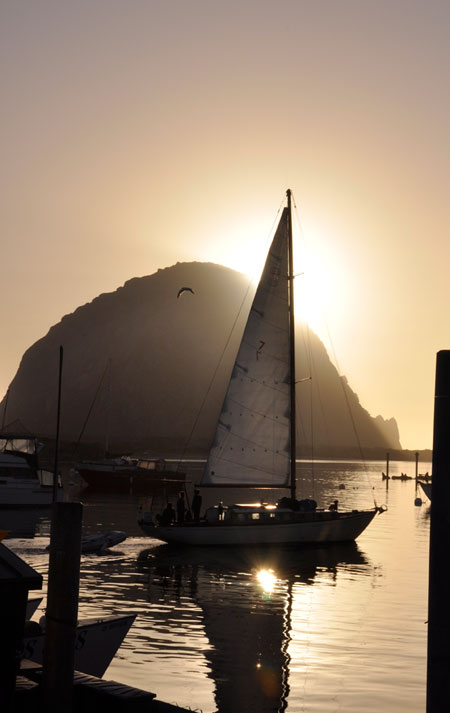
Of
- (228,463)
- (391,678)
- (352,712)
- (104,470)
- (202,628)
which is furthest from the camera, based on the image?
(104,470)

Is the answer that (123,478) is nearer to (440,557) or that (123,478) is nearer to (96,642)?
(96,642)

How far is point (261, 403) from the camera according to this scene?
50.2m

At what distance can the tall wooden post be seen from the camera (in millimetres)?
9820

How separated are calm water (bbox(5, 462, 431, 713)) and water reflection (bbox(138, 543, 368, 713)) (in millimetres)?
50

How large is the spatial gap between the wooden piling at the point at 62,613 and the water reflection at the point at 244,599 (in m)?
7.25

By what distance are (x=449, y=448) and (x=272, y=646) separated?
1527 cm

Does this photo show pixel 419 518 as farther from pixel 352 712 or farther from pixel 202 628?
pixel 352 712

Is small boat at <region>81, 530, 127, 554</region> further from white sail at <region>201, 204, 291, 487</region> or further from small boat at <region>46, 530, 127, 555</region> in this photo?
white sail at <region>201, 204, 291, 487</region>

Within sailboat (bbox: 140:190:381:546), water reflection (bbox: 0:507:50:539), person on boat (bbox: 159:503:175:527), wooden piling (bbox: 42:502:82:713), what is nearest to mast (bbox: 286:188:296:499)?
sailboat (bbox: 140:190:381:546)

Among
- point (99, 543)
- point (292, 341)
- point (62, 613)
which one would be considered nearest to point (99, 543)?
point (99, 543)

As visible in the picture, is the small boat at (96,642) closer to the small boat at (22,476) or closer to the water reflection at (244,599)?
the water reflection at (244,599)

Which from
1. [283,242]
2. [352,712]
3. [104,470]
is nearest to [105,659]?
[352,712]

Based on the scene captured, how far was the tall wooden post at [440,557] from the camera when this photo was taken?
9.82 metres

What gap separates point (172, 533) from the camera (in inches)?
1800
